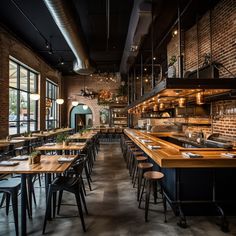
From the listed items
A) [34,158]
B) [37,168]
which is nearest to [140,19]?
[34,158]

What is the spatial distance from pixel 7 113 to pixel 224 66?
253 inches

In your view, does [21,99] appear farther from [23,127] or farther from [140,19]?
[140,19]

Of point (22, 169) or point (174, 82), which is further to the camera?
point (174, 82)

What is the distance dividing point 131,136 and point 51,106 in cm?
725

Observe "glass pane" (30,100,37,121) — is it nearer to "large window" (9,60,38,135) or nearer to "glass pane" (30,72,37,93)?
"large window" (9,60,38,135)

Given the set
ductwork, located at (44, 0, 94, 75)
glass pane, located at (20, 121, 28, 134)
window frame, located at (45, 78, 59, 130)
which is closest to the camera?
ductwork, located at (44, 0, 94, 75)

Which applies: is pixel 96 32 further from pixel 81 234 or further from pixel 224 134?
pixel 81 234

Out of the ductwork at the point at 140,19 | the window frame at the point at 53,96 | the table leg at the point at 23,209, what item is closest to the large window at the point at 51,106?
the window frame at the point at 53,96

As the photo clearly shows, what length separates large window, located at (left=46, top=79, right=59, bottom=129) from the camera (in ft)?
38.4

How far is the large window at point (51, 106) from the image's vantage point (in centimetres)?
1170

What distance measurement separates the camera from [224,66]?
4.93 metres

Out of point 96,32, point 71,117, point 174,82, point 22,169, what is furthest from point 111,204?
point 71,117

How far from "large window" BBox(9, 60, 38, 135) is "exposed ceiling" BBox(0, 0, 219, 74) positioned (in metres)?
1.17

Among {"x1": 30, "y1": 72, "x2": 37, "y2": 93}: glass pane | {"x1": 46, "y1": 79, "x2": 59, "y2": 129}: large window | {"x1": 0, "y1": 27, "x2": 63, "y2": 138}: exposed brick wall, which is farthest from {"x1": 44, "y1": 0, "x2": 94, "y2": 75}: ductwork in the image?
{"x1": 46, "y1": 79, "x2": 59, "y2": 129}: large window
